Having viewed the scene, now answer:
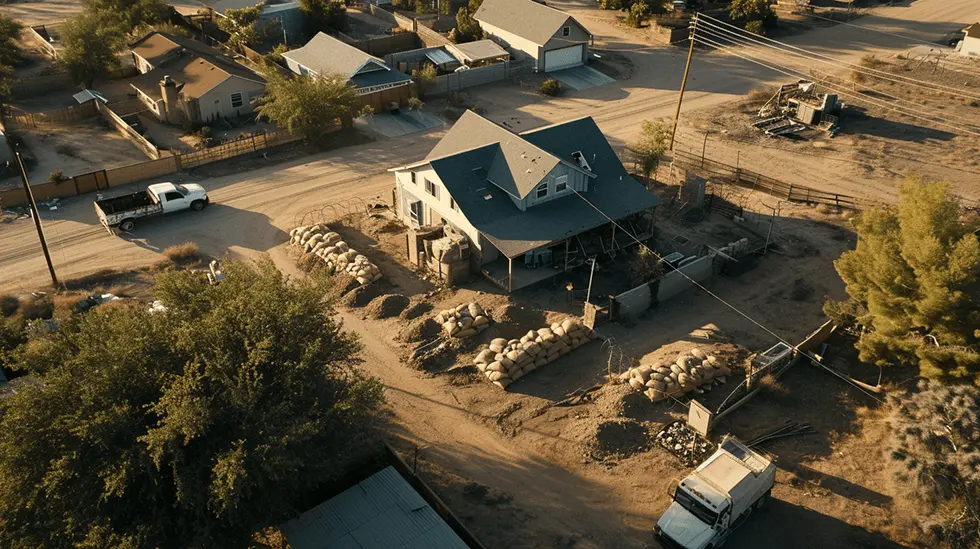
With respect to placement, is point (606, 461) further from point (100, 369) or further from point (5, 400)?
point (5, 400)

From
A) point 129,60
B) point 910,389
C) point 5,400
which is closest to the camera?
point 5,400

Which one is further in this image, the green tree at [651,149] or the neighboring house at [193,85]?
the neighboring house at [193,85]

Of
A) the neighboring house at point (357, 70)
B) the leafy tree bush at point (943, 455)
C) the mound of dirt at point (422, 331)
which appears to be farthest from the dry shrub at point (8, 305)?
the leafy tree bush at point (943, 455)

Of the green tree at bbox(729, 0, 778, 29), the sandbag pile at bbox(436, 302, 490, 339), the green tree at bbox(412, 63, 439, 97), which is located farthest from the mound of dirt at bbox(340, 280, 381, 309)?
the green tree at bbox(729, 0, 778, 29)

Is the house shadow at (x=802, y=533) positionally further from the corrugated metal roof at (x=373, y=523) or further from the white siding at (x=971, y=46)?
the white siding at (x=971, y=46)

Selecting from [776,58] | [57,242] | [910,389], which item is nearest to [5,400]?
[57,242]
